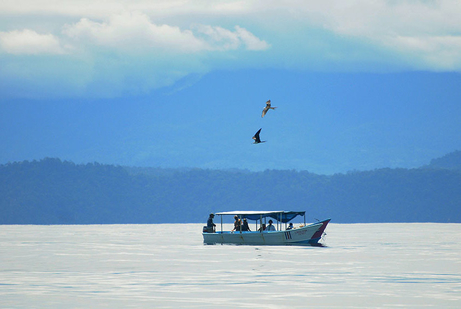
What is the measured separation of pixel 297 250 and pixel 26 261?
22.1 metres

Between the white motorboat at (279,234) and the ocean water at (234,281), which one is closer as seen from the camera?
the ocean water at (234,281)

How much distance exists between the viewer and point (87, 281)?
38.9 metres

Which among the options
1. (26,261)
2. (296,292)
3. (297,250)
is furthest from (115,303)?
(297,250)

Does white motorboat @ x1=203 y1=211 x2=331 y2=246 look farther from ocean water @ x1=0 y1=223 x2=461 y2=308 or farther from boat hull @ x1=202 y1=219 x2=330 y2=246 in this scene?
ocean water @ x1=0 y1=223 x2=461 y2=308

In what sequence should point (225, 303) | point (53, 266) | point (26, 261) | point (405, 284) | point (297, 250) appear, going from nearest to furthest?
point (225, 303)
point (405, 284)
point (53, 266)
point (26, 261)
point (297, 250)

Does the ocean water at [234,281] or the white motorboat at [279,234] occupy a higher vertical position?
the white motorboat at [279,234]

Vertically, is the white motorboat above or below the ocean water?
above

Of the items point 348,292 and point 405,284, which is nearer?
point 348,292

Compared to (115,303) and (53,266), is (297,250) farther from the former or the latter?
(115,303)

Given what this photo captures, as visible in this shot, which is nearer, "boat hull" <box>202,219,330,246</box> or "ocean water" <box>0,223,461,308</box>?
"ocean water" <box>0,223,461,308</box>

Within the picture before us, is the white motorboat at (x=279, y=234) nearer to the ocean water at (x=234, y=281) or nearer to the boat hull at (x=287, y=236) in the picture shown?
the boat hull at (x=287, y=236)

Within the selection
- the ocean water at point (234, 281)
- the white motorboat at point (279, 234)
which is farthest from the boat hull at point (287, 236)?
the ocean water at point (234, 281)

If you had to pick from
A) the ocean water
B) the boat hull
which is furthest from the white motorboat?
the ocean water

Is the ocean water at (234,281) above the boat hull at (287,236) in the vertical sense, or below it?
below
